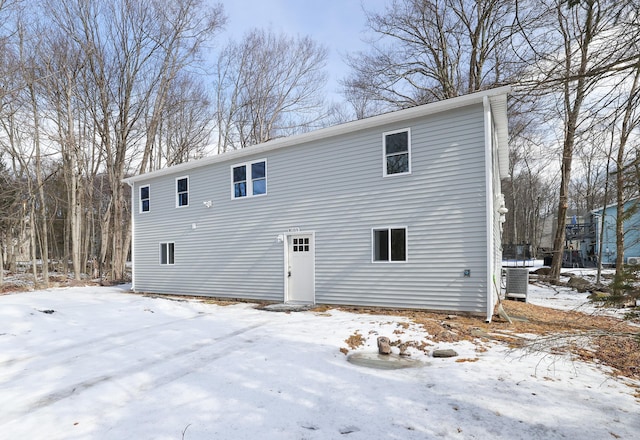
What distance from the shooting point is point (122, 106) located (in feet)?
59.3

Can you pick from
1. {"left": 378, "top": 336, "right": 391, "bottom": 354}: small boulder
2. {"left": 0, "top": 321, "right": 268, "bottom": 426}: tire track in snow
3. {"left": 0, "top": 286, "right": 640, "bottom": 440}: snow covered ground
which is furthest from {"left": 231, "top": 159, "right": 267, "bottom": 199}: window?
{"left": 378, "top": 336, "right": 391, "bottom": 354}: small boulder

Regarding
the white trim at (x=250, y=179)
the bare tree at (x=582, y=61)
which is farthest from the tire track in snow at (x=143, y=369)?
the white trim at (x=250, y=179)

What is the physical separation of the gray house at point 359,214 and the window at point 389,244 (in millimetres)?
25

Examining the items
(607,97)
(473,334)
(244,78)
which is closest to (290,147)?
(473,334)

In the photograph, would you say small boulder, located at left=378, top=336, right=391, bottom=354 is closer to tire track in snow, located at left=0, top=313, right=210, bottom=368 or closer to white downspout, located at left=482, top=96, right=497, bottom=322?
white downspout, located at left=482, top=96, right=497, bottom=322

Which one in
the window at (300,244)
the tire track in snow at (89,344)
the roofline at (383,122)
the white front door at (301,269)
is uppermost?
the roofline at (383,122)

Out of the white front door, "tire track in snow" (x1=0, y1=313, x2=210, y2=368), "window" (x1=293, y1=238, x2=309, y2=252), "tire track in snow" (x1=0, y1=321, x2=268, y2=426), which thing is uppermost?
"window" (x1=293, y1=238, x2=309, y2=252)

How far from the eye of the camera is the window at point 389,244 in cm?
842

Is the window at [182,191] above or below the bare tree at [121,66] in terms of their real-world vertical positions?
below

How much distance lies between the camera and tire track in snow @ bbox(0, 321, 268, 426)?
11.6ft

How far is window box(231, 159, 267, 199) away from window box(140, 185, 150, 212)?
4862 millimetres

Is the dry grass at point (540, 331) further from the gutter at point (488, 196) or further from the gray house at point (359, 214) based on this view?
the gutter at point (488, 196)

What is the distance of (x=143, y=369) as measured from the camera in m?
4.63

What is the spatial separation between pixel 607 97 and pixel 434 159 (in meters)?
4.49
